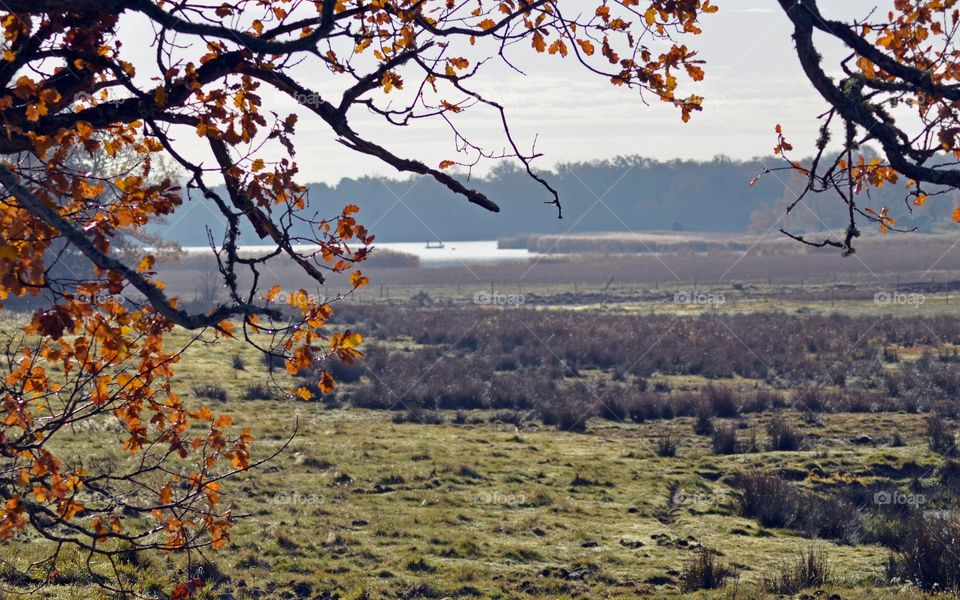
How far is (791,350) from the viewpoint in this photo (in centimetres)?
3003

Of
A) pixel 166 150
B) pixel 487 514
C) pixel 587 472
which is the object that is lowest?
pixel 487 514

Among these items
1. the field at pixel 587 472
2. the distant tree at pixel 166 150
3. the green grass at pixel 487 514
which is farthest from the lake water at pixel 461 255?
the distant tree at pixel 166 150

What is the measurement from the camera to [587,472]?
15391 millimetres

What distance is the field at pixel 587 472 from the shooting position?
33.3 feet

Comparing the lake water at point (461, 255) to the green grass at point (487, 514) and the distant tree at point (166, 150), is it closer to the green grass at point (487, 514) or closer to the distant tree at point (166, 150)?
the green grass at point (487, 514)

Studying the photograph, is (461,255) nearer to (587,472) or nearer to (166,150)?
(587,472)

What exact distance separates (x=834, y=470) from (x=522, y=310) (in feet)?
99.1

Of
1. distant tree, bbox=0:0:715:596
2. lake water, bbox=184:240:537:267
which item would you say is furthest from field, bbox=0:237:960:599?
lake water, bbox=184:240:537:267

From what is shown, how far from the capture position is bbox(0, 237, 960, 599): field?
1014 cm

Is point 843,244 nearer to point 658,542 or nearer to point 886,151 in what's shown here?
point 886,151

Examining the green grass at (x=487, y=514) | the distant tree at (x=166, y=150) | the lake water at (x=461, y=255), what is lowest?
the green grass at (x=487, y=514)

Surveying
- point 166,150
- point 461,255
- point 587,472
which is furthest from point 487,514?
point 461,255

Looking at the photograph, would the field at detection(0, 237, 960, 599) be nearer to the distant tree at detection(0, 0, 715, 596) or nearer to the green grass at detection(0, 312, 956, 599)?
the green grass at detection(0, 312, 956, 599)

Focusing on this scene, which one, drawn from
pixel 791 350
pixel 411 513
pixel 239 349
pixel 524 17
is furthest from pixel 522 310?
pixel 524 17
